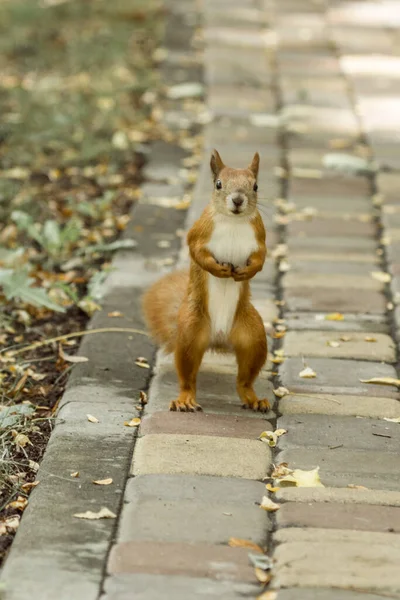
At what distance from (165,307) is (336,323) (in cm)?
91

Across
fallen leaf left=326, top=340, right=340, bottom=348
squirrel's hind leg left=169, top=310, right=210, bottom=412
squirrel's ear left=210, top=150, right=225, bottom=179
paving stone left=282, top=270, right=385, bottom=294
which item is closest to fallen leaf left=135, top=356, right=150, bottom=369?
squirrel's hind leg left=169, top=310, right=210, bottom=412

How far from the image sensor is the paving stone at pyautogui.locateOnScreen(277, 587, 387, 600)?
2.90 m

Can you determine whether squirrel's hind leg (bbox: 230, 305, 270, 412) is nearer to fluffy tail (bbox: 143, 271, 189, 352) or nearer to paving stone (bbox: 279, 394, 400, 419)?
paving stone (bbox: 279, 394, 400, 419)

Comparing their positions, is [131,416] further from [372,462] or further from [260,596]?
[260,596]

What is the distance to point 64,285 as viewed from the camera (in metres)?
5.04

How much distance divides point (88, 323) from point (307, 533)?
6.37 ft

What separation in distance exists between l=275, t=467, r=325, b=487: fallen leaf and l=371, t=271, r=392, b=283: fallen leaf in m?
1.88

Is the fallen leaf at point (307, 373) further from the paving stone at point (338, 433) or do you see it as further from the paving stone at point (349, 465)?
the paving stone at point (349, 465)

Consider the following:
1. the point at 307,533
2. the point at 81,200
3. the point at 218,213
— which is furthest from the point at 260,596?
the point at 81,200

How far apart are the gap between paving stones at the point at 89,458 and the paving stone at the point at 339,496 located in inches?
21.3

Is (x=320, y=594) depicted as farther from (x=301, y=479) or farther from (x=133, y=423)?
(x=133, y=423)

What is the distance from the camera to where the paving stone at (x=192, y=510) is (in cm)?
321

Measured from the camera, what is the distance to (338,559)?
10.1 ft

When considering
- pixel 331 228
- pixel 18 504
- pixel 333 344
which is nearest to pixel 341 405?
pixel 333 344
